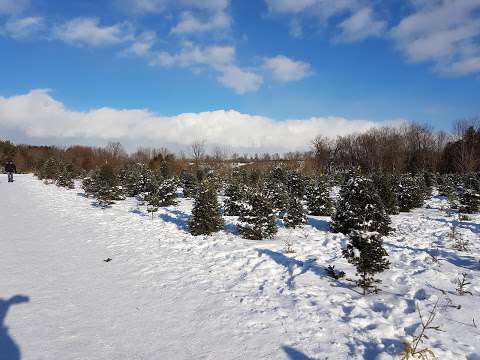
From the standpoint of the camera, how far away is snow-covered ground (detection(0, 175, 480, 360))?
171 inches

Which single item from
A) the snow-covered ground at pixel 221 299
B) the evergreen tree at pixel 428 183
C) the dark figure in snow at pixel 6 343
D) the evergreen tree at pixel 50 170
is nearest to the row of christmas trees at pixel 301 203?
the evergreen tree at pixel 428 183

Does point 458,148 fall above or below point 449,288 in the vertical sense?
above

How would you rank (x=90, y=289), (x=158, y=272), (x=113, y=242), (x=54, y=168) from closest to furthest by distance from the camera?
(x=90, y=289) → (x=158, y=272) → (x=113, y=242) → (x=54, y=168)

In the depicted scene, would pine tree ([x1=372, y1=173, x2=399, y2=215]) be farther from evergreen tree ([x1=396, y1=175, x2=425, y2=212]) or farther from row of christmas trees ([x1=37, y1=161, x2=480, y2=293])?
evergreen tree ([x1=396, y1=175, x2=425, y2=212])

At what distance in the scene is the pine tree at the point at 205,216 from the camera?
1109 cm

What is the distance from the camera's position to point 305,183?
20.4m

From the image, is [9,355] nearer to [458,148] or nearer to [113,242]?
[113,242]

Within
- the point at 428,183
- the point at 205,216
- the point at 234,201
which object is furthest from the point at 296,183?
the point at 428,183

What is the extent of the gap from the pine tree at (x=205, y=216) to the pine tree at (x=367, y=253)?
6065 millimetres

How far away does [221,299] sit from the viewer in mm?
5918

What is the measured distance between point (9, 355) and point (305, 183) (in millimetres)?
17764

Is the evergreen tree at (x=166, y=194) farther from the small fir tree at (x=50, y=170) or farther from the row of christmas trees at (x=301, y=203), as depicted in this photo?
the small fir tree at (x=50, y=170)

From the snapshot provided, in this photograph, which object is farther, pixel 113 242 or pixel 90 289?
pixel 113 242

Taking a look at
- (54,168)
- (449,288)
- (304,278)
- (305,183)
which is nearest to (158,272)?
(304,278)
